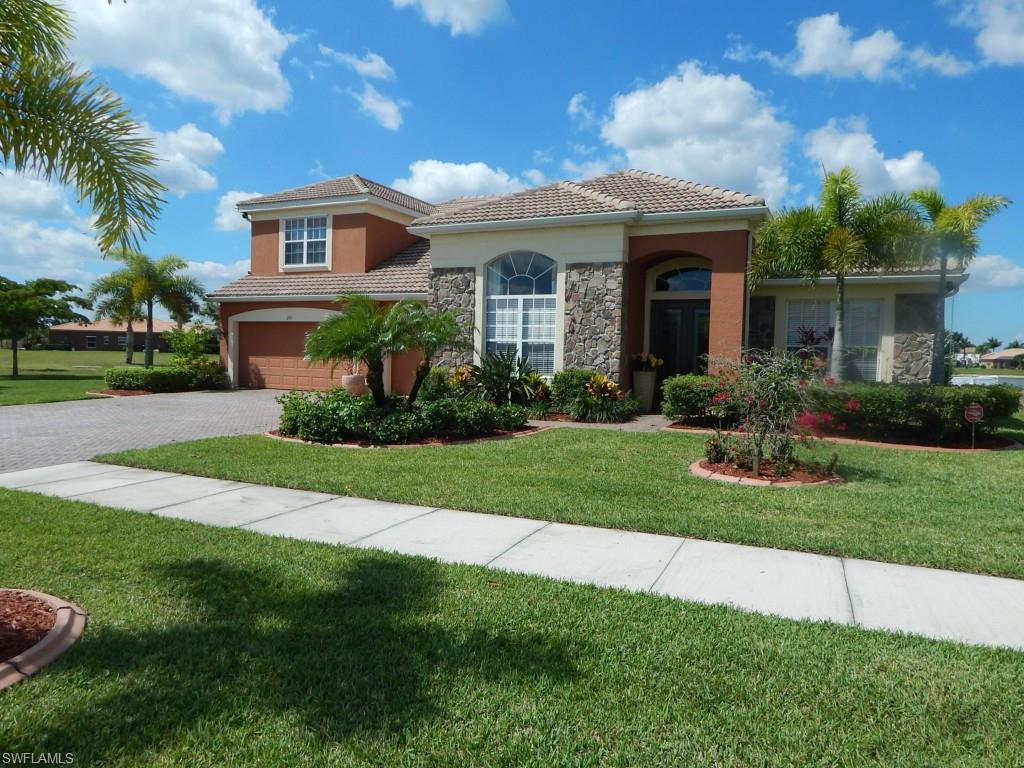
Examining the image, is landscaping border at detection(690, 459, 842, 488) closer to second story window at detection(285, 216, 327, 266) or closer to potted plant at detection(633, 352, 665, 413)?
potted plant at detection(633, 352, 665, 413)

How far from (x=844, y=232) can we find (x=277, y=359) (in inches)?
685

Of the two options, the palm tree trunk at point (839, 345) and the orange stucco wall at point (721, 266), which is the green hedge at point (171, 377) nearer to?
Result: the orange stucco wall at point (721, 266)

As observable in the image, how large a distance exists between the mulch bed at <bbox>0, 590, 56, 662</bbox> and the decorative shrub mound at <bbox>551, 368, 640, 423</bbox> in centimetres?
1164

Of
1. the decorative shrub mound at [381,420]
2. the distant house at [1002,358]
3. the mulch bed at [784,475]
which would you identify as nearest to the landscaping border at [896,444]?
the mulch bed at [784,475]

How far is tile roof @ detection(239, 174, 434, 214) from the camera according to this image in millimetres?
22413

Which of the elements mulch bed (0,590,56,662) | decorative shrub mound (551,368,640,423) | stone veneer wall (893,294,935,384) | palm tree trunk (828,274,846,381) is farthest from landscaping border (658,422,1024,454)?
mulch bed (0,590,56,662)

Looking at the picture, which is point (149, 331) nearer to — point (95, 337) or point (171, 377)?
point (171, 377)

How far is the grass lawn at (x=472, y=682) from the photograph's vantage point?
289cm

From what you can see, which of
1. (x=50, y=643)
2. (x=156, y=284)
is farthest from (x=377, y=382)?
(x=156, y=284)

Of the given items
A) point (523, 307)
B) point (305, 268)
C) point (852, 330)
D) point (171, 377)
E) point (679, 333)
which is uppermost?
point (305, 268)

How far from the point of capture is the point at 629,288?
16.5 m

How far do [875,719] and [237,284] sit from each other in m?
23.8

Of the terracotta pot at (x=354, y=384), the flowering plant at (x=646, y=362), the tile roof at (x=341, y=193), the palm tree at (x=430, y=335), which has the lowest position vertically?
the terracotta pot at (x=354, y=384)

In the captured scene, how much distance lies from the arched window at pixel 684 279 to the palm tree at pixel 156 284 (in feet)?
→ 76.3
